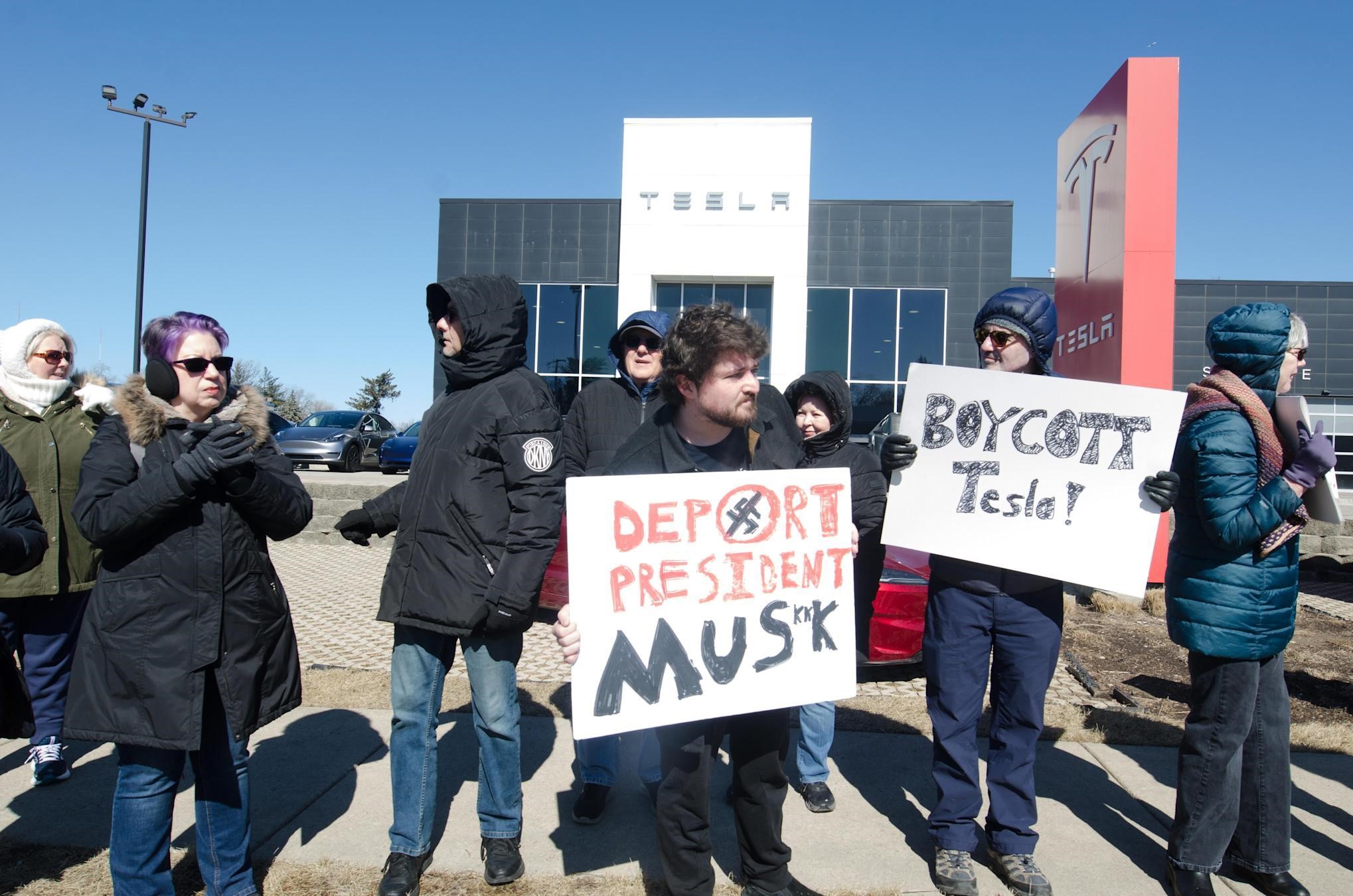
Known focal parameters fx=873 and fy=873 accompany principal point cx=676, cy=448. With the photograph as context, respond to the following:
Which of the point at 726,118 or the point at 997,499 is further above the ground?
the point at 726,118

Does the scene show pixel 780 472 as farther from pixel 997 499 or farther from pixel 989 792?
pixel 989 792

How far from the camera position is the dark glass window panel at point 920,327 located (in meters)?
23.6

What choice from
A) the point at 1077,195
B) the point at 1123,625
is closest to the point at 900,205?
the point at 1077,195

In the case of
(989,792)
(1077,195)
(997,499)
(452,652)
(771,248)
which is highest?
(771,248)

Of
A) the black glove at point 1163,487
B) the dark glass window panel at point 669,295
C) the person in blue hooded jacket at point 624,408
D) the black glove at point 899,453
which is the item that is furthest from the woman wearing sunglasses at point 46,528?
the dark glass window panel at point 669,295

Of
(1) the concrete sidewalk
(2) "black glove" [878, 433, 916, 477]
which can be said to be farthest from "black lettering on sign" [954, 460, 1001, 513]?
(1) the concrete sidewalk

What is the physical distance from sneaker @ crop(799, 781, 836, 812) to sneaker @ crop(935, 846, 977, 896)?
2.16 feet

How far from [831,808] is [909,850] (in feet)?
1.44

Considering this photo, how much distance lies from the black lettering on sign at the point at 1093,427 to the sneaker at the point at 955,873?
146 centimetres

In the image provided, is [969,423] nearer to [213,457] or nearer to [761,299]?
[213,457]

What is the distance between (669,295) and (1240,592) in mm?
19286

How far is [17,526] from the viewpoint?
3156 millimetres

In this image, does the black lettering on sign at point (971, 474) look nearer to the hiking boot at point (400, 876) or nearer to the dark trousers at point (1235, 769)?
the dark trousers at point (1235, 769)

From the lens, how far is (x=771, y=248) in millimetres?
20484
